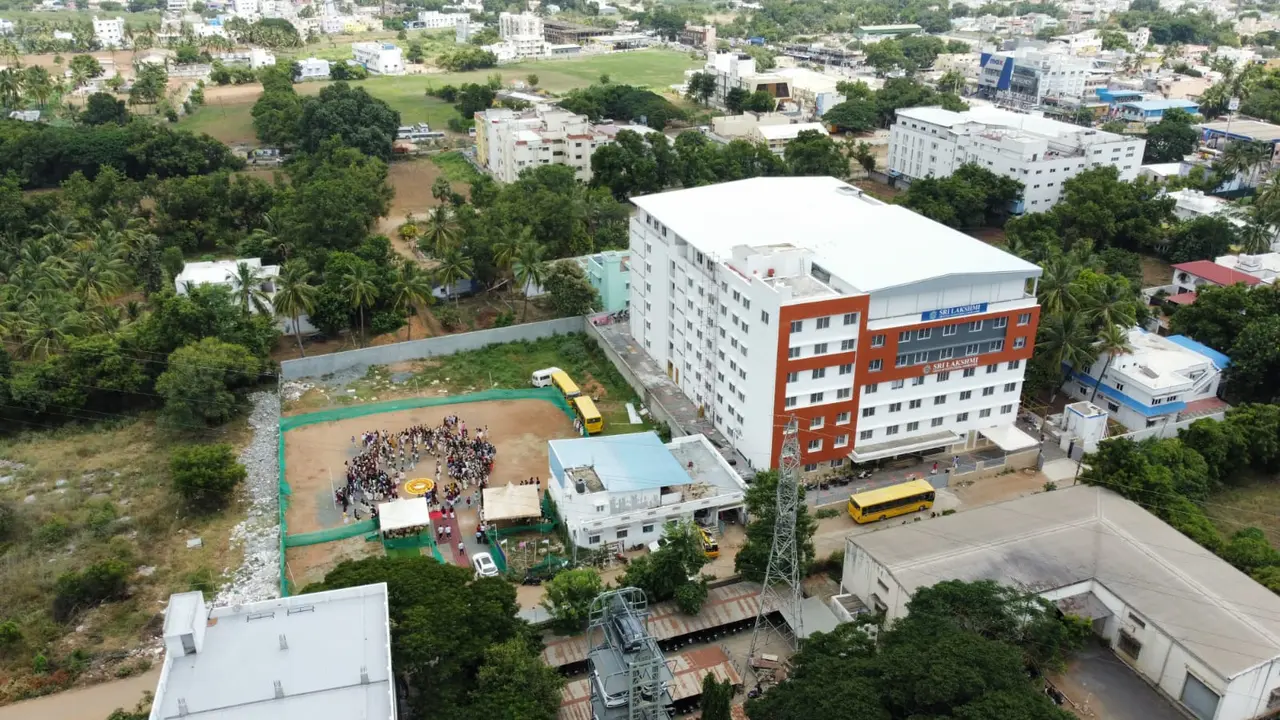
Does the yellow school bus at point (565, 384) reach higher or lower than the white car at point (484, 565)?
higher

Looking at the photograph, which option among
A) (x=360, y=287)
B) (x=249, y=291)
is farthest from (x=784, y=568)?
(x=249, y=291)

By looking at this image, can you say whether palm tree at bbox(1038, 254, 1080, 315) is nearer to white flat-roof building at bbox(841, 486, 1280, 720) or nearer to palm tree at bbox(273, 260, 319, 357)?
white flat-roof building at bbox(841, 486, 1280, 720)

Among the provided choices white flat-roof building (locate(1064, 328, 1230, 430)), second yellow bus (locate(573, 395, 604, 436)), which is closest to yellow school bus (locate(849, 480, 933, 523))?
second yellow bus (locate(573, 395, 604, 436))

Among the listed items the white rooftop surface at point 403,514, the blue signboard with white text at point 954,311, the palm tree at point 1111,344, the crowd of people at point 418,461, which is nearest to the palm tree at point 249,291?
the crowd of people at point 418,461

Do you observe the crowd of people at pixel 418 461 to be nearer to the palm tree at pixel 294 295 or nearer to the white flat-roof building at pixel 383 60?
the palm tree at pixel 294 295

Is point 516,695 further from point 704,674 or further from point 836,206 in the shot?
point 836,206

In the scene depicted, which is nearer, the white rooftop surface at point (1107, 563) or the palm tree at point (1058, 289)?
the white rooftop surface at point (1107, 563)

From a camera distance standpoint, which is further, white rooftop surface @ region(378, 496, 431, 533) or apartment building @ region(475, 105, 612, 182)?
apartment building @ region(475, 105, 612, 182)
